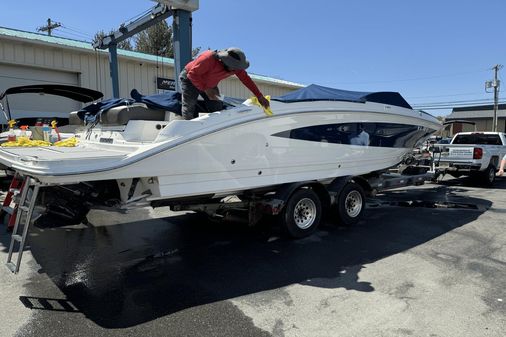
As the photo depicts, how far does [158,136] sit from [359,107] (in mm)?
3997

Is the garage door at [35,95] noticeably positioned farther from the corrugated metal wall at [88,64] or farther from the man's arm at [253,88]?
the man's arm at [253,88]

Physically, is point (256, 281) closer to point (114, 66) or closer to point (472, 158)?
point (472, 158)

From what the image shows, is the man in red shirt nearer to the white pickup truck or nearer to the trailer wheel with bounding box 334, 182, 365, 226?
the trailer wheel with bounding box 334, 182, 365, 226

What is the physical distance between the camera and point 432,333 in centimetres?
362

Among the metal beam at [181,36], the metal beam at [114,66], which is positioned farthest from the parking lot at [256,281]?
the metal beam at [114,66]

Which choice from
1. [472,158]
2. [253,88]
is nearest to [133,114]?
[253,88]

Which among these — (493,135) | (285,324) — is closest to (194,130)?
(285,324)

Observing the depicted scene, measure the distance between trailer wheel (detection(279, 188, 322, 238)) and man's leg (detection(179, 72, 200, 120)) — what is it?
2007 millimetres

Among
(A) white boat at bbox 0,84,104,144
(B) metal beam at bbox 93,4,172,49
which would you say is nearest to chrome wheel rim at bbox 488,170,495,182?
(B) metal beam at bbox 93,4,172,49

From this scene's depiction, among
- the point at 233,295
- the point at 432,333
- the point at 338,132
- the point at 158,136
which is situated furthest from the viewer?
the point at 338,132

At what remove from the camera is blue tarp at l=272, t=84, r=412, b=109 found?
6566 millimetres

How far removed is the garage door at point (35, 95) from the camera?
12820 mm

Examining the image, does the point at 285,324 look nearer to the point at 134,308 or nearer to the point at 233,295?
the point at 233,295

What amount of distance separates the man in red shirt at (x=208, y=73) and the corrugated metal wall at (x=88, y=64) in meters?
10.2
